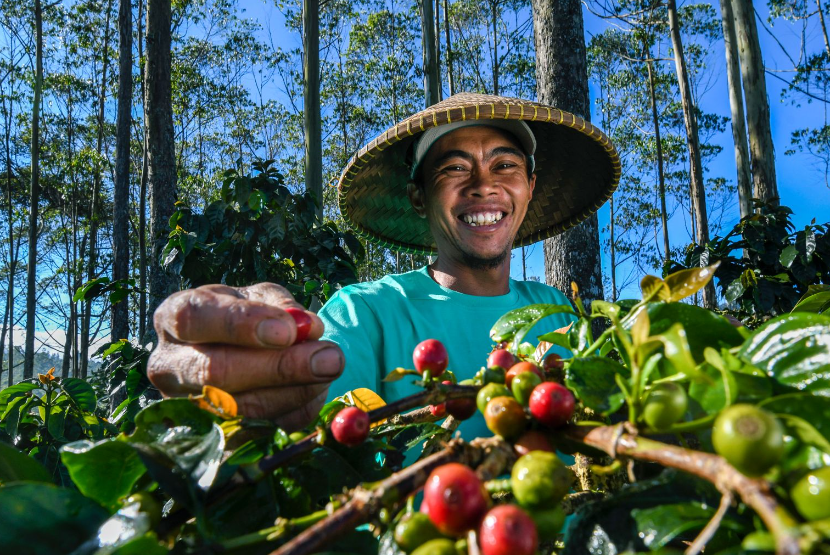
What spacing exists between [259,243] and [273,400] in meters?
3.88

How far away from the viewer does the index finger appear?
1.74 ft

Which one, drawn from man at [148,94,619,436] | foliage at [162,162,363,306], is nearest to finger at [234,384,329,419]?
man at [148,94,619,436]

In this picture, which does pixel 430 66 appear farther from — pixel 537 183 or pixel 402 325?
pixel 402 325

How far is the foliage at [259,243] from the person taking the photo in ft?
13.4

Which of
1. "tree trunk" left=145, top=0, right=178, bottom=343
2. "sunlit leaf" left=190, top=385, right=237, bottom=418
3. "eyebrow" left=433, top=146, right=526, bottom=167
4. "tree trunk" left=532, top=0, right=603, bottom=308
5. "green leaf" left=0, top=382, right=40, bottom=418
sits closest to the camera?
"sunlit leaf" left=190, top=385, right=237, bottom=418

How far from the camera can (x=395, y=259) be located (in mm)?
18859

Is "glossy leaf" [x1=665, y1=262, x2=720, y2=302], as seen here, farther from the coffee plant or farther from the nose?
the nose

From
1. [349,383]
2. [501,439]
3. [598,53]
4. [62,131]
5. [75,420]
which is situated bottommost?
[75,420]

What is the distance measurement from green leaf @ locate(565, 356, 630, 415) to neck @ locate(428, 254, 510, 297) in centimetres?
143

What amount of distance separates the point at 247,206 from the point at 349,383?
319cm

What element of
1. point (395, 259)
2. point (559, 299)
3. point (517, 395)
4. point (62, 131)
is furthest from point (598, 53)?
point (517, 395)

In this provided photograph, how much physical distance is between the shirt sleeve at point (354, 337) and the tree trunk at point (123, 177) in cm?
722

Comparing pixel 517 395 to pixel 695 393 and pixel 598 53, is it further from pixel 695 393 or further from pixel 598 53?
pixel 598 53

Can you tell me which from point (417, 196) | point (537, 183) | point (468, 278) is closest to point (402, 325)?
point (468, 278)
